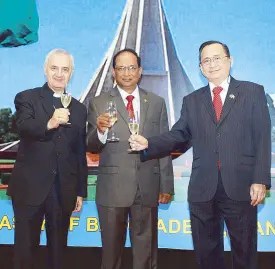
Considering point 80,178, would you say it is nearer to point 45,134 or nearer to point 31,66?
point 45,134

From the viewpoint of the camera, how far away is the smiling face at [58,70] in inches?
115

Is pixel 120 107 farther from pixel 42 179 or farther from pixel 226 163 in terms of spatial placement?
pixel 226 163

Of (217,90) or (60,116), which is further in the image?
(217,90)

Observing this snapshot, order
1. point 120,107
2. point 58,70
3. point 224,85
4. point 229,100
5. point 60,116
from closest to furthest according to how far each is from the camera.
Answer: point 60,116 < point 229,100 < point 224,85 < point 58,70 < point 120,107

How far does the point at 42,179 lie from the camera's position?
2.81m

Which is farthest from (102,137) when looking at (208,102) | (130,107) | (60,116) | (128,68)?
(208,102)

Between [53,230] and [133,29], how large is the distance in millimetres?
2275

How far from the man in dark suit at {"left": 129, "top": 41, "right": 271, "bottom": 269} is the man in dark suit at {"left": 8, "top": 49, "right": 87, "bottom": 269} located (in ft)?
1.59

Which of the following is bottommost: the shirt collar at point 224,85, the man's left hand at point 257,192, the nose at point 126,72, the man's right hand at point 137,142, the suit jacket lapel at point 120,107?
the man's left hand at point 257,192

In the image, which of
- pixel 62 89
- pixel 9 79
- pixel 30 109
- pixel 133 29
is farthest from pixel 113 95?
pixel 9 79

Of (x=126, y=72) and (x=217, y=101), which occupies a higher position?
(x=126, y=72)

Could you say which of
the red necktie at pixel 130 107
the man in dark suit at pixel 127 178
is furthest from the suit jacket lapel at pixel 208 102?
the red necktie at pixel 130 107

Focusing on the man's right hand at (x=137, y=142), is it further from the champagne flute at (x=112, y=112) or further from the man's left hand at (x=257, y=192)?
the man's left hand at (x=257, y=192)

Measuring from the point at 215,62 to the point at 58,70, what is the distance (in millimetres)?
1073
